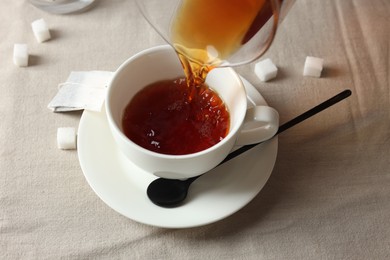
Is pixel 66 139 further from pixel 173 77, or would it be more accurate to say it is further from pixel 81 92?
pixel 173 77

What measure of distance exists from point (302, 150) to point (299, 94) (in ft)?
0.39

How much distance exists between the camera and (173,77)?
0.83 metres

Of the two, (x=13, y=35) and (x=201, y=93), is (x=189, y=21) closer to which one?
(x=201, y=93)

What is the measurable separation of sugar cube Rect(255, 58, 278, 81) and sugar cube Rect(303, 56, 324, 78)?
55mm

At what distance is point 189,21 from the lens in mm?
716

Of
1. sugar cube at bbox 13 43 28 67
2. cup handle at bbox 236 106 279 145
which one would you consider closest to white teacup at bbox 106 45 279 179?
cup handle at bbox 236 106 279 145

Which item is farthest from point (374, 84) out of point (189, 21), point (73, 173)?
point (73, 173)

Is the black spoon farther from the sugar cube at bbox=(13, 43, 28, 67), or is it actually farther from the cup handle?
the sugar cube at bbox=(13, 43, 28, 67)

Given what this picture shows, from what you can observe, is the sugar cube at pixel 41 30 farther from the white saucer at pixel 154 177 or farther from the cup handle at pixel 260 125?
the cup handle at pixel 260 125

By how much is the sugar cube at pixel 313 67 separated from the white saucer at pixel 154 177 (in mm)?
196

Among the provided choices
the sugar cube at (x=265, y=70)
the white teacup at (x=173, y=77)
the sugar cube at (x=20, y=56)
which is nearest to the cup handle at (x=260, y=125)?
the white teacup at (x=173, y=77)

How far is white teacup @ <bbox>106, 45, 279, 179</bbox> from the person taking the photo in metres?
0.71

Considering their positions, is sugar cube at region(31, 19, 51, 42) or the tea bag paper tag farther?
sugar cube at region(31, 19, 51, 42)

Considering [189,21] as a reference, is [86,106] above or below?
below
